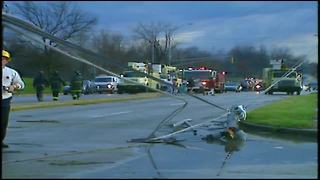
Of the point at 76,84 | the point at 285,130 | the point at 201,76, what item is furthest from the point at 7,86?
the point at 76,84

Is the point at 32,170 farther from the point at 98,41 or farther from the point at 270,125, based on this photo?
the point at 270,125

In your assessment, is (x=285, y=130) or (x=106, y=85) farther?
(x=106, y=85)

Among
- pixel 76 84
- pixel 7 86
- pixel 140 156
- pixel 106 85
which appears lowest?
pixel 140 156

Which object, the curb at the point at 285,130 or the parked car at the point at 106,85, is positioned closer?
the curb at the point at 285,130

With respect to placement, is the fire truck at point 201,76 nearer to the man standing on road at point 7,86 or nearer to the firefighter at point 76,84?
the man standing on road at point 7,86

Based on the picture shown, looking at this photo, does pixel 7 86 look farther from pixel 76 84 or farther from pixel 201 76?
pixel 76 84

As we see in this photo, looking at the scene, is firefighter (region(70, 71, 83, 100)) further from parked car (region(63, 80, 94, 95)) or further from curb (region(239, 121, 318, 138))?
curb (region(239, 121, 318, 138))

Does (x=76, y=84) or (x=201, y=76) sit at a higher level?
(x=201, y=76)

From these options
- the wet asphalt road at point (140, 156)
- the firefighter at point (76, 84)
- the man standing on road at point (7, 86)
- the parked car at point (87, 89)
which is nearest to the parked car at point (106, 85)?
the parked car at point (87, 89)

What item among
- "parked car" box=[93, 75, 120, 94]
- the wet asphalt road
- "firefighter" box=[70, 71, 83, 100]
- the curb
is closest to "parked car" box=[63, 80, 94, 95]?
"parked car" box=[93, 75, 120, 94]

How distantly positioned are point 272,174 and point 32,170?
3.31 meters

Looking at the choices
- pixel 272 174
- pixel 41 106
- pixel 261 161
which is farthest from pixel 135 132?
pixel 41 106

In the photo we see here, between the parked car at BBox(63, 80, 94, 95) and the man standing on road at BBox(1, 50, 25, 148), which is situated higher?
the man standing on road at BBox(1, 50, 25, 148)

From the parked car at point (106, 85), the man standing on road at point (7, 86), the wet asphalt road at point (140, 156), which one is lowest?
the wet asphalt road at point (140, 156)
